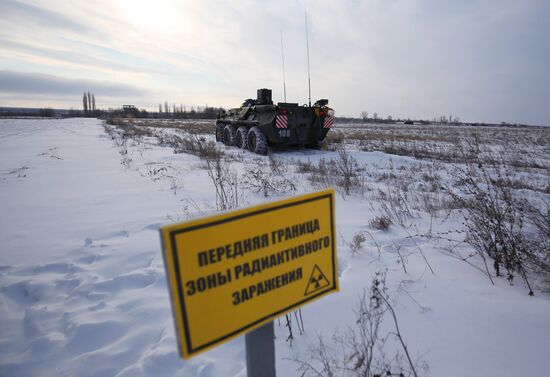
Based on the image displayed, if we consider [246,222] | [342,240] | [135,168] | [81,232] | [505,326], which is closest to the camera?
[246,222]

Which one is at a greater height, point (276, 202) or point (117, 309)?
point (276, 202)

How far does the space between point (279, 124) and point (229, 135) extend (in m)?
3.68

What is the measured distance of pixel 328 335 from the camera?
1891 mm

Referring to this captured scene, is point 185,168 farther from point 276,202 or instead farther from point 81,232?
point 276,202

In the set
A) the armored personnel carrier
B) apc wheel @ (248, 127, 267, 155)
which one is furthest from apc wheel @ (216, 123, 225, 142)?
apc wheel @ (248, 127, 267, 155)

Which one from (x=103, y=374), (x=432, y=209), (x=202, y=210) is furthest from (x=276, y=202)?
(x=432, y=209)

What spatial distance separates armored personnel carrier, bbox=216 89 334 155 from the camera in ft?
33.8

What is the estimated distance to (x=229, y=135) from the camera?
13.2m

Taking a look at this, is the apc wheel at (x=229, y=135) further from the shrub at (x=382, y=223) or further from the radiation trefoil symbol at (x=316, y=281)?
the radiation trefoil symbol at (x=316, y=281)

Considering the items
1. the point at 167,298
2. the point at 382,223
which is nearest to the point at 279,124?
the point at 382,223

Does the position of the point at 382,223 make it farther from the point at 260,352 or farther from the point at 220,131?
the point at 220,131

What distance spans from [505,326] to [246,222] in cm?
199

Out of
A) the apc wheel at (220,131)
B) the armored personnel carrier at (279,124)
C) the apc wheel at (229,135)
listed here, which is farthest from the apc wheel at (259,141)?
the apc wheel at (220,131)

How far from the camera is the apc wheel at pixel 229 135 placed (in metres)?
13.0
